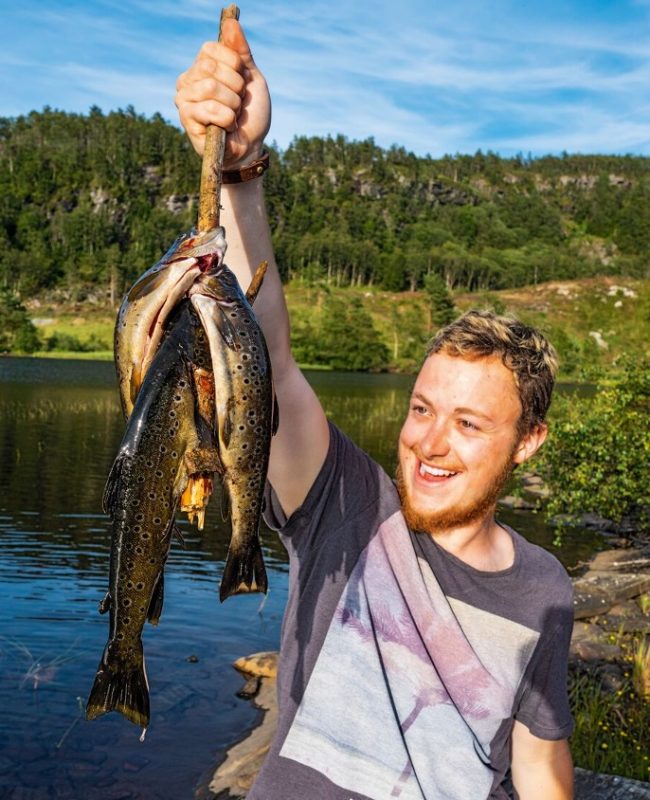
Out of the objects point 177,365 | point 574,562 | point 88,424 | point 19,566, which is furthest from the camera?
point 88,424

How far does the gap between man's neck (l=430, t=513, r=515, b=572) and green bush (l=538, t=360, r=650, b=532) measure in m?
12.9

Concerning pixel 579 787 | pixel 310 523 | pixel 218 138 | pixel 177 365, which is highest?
pixel 218 138

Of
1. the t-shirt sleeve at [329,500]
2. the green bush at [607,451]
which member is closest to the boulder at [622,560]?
the green bush at [607,451]

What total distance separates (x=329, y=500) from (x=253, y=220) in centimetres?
112

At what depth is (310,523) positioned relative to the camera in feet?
10.6

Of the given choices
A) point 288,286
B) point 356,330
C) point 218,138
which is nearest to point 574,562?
point 218,138

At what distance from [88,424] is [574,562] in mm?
25262

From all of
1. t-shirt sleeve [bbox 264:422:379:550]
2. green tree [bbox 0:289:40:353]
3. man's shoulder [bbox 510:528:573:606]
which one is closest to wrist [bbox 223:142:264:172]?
t-shirt sleeve [bbox 264:422:379:550]

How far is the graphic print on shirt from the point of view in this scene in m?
2.97

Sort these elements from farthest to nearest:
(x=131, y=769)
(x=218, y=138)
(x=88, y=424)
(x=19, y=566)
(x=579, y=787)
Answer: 1. (x=88, y=424)
2. (x=19, y=566)
3. (x=131, y=769)
4. (x=579, y=787)
5. (x=218, y=138)

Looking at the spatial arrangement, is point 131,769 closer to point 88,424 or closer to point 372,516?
point 372,516

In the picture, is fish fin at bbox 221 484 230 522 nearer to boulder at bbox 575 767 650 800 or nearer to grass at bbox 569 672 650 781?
boulder at bbox 575 767 650 800

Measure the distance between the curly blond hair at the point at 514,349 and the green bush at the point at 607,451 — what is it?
12.8 meters

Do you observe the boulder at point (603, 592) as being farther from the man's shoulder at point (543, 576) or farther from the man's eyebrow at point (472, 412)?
Result: the man's eyebrow at point (472, 412)
